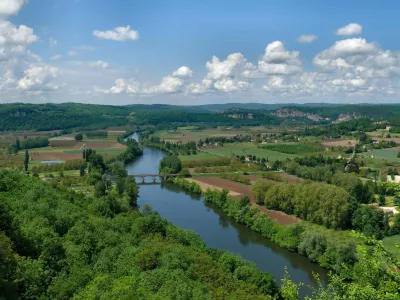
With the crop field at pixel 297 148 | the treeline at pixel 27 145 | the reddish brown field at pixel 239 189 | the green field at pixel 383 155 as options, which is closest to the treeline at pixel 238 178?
the reddish brown field at pixel 239 189

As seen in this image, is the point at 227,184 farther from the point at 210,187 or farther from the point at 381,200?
the point at 381,200

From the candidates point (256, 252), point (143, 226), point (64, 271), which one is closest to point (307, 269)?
point (256, 252)

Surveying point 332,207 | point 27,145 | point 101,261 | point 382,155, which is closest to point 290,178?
point 332,207

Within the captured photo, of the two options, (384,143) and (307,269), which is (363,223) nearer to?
(307,269)

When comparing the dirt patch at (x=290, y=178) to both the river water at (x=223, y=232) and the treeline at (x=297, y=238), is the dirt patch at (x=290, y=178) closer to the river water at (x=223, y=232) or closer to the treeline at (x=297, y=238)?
the river water at (x=223, y=232)

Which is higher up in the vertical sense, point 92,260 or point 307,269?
point 92,260

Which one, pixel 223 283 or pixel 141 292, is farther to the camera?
pixel 223 283

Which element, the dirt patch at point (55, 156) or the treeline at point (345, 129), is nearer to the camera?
the dirt patch at point (55, 156)
